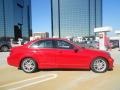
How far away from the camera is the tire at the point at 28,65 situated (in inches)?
471

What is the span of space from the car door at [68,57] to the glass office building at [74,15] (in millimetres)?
98736

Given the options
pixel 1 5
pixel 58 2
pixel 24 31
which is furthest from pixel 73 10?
pixel 24 31

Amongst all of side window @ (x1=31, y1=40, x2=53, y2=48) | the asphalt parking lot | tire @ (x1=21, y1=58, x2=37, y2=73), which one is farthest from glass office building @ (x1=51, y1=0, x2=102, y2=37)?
the asphalt parking lot

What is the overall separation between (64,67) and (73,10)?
10428 cm

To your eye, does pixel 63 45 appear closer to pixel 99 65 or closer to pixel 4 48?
pixel 99 65

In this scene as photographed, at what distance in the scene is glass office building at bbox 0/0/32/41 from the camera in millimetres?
126188

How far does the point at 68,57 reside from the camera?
11883 millimetres

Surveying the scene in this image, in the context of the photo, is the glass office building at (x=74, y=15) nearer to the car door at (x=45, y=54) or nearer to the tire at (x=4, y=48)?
the tire at (x=4, y=48)

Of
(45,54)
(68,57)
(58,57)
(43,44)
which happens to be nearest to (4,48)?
(43,44)

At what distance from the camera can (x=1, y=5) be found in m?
125

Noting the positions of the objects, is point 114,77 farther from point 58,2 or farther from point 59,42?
point 58,2

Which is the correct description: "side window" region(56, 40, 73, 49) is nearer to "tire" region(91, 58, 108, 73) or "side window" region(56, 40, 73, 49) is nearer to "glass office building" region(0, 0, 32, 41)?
"tire" region(91, 58, 108, 73)

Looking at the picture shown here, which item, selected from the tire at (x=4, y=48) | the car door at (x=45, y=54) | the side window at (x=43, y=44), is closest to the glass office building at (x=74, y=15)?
the tire at (x=4, y=48)

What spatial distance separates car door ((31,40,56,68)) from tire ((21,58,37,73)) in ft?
0.85
